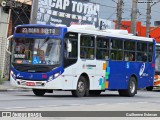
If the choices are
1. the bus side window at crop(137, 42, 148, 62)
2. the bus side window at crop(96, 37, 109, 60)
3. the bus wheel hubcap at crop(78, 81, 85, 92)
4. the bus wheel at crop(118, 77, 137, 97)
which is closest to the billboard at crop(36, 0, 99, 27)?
the bus side window at crop(137, 42, 148, 62)

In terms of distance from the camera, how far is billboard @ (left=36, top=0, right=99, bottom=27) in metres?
35.7

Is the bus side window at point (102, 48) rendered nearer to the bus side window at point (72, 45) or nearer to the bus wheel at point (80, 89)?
the bus wheel at point (80, 89)

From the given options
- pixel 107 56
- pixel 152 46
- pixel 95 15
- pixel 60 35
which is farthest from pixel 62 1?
pixel 60 35

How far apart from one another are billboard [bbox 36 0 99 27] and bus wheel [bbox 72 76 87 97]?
12459 mm

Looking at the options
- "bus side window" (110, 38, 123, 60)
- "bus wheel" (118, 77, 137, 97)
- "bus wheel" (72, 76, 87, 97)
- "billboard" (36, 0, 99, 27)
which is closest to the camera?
"bus wheel" (72, 76, 87, 97)

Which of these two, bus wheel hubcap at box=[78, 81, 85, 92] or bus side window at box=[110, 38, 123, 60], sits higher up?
bus side window at box=[110, 38, 123, 60]

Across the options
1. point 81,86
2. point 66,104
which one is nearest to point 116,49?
point 81,86

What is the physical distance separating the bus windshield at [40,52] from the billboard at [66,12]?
12.8 m

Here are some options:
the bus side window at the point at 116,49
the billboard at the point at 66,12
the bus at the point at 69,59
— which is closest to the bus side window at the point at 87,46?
the bus at the point at 69,59

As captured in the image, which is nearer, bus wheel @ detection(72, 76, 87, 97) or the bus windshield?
the bus windshield

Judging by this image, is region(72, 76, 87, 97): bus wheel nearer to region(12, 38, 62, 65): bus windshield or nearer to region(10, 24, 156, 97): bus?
region(10, 24, 156, 97): bus

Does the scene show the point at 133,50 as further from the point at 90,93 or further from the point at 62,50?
the point at 62,50

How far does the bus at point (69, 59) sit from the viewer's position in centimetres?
2177

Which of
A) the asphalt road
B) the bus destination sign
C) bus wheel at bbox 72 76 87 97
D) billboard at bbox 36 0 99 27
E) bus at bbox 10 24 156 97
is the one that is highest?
billboard at bbox 36 0 99 27
